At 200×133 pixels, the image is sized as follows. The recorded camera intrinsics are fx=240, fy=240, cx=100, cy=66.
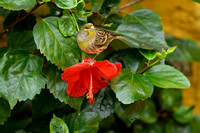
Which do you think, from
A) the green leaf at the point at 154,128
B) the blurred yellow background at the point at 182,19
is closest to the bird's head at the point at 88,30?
the green leaf at the point at 154,128

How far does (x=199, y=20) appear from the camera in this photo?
6.58 feet

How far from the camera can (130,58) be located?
2.50 feet

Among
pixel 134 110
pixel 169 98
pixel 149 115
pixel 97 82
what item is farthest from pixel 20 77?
pixel 169 98

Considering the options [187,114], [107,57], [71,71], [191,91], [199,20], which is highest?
[71,71]

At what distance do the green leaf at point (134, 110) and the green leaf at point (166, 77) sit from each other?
0.08 meters

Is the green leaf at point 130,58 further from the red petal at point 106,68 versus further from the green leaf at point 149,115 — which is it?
the green leaf at point 149,115

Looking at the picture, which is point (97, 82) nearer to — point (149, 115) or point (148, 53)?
point (148, 53)

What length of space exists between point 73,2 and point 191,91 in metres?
1.79

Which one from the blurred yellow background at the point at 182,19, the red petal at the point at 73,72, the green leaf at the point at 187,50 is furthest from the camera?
the blurred yellow background at the point at 182,19

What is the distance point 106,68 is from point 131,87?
0.11 meters

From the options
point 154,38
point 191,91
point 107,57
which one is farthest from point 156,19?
point 191,91

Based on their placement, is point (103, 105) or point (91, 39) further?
point (103, 105)

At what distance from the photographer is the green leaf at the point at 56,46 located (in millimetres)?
618

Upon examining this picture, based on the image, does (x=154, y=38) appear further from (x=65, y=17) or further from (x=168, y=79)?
(x=65, y=17)
